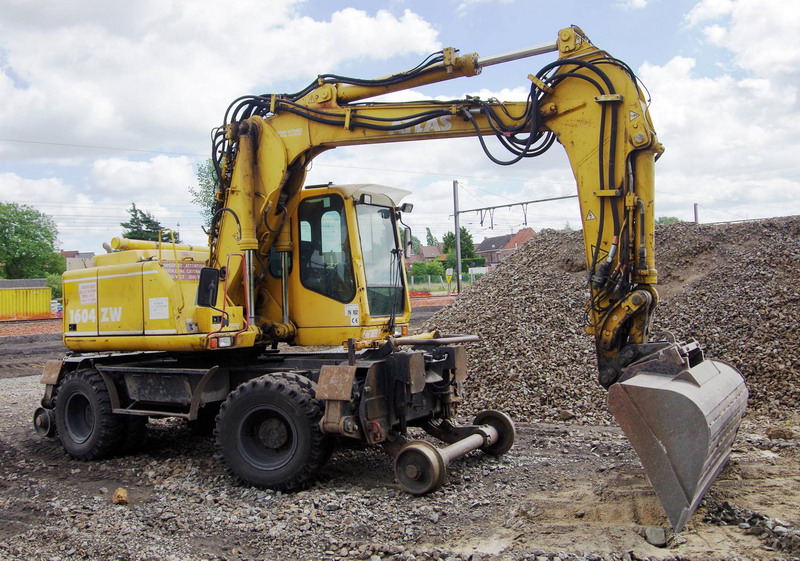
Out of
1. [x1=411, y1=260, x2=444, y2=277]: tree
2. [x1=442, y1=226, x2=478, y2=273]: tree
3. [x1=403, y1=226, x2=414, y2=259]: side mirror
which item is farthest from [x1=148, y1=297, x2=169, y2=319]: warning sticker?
[x1=411, y1=260, x2=444, y2=277]: tree

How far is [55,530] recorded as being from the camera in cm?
520

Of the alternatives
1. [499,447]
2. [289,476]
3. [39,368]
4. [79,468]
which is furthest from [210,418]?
[39,368]

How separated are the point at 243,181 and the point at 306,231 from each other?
0.83 metres

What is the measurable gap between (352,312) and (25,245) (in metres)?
62.1

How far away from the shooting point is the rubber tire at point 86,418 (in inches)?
295

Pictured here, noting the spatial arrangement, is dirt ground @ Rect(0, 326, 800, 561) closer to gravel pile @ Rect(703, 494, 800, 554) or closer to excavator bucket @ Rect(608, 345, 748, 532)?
gravel pile @ Rect(703, 494, 800, 554)

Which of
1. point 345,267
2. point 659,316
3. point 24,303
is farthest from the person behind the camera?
point 24,303

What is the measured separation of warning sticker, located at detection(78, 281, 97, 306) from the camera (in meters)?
7.76

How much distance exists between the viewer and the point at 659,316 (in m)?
11.8

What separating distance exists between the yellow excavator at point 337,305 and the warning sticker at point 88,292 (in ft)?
0.07

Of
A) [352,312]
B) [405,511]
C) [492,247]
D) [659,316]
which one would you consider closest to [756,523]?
[405,511]

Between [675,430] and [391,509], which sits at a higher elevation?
[675,430]

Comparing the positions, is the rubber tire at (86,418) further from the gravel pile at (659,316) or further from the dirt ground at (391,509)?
the gravel pile at (659,316)

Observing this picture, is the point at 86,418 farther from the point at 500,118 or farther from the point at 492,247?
the point at 492,247
